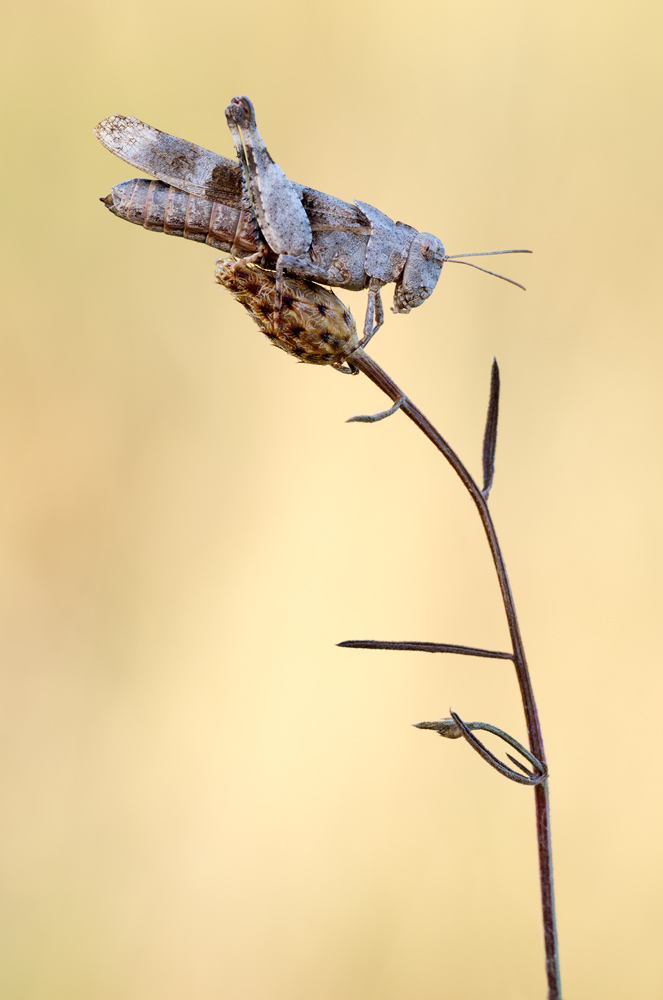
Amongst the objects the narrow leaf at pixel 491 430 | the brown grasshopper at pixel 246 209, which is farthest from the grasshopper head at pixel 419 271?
the narrow leaf at pixel 491 430

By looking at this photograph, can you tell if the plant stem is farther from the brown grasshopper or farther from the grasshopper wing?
the grasshopper wing

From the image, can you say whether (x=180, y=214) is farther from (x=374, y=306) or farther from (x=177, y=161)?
(x=374, y=306)

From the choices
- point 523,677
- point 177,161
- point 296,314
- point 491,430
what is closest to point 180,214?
point 177,161

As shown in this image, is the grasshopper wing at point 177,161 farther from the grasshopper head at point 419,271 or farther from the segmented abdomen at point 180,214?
the grasshopper head at point 419,271

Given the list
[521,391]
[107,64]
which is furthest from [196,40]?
[521,391]

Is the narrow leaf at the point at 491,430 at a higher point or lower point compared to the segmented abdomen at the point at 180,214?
lower

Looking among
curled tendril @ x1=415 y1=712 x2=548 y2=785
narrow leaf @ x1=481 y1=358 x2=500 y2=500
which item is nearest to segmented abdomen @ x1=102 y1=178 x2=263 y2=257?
narrow leaf @ x1=481 y1=358 x2=500 y2=500

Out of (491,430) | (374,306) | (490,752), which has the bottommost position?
(490,752)

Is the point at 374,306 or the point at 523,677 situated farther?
the point at 374,306
